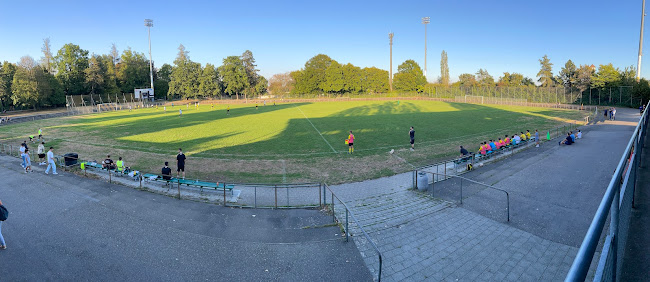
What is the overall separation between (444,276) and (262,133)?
26.3 metres

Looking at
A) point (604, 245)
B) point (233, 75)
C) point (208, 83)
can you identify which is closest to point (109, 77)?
point (208, 83)

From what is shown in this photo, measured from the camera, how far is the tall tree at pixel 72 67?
8168cm

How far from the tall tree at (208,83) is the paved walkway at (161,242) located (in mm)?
92851

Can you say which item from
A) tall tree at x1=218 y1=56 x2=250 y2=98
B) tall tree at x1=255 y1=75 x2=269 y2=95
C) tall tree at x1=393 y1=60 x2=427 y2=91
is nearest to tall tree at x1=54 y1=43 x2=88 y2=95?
tall tree at x1=218 y1=56 x2=250 y2=98

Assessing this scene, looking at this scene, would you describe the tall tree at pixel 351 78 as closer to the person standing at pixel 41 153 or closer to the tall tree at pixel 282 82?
the tall tree at pixel 282 82

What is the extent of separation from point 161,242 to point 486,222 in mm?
10016

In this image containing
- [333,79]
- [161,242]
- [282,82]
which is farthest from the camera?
[282,82]

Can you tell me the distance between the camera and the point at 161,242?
388 inches

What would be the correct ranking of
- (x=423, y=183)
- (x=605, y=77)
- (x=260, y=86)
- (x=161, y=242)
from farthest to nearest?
(x=260, y=86), (x=605, y=77), (x=423, y=183), (x=161, y=242)

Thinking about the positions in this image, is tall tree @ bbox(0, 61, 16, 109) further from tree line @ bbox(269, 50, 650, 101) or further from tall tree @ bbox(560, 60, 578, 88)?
tall tree @ bbox(560, 60, 578, 88)

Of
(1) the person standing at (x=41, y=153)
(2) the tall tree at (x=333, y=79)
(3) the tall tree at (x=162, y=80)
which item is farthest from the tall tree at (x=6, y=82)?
(2) the tall tree at (x=333, y=79)

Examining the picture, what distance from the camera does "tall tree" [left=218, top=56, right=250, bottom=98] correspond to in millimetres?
103812

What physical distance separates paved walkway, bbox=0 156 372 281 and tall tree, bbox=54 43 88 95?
85.0 meters

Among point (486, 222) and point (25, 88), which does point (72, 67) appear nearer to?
point (25, 88)
